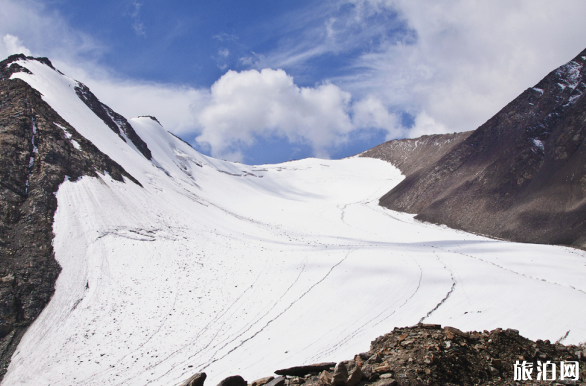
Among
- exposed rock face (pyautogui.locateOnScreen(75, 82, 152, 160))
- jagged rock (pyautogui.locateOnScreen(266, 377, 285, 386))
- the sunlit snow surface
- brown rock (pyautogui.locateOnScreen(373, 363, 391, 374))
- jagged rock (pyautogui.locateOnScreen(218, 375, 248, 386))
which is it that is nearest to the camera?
brown rock (pyautogui.locateOnScreen(373, 363, 391, 374))

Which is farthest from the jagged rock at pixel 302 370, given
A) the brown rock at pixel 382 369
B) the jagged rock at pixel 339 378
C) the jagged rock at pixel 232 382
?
the brown rock at pixel 382 369

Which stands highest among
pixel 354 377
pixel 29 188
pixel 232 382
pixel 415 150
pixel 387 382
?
pixel 415 150

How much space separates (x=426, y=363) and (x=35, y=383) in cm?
1291

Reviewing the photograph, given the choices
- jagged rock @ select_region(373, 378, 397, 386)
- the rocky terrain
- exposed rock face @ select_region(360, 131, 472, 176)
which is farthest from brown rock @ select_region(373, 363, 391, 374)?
exposed rock face @ select_region(360, 131, 472, 176)

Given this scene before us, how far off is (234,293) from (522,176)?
41635mm

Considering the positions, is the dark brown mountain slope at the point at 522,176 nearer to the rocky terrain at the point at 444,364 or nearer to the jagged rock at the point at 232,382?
the rocky terrain at the point at 444,364

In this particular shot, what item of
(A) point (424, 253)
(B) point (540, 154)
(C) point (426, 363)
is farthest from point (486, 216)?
(C) point (426, 363)

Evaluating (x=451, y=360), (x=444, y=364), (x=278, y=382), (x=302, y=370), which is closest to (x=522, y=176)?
(x=451, y=360)

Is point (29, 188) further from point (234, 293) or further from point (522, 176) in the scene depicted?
point (522, 176)

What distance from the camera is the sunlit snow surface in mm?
11945

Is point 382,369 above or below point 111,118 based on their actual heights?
below

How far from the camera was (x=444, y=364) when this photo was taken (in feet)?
20.8

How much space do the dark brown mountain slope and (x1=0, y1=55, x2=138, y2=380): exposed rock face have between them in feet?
126

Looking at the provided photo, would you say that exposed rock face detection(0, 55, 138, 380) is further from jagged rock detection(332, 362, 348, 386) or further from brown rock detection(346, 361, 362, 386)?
brown rock detection(346, 361, 362, 386)
